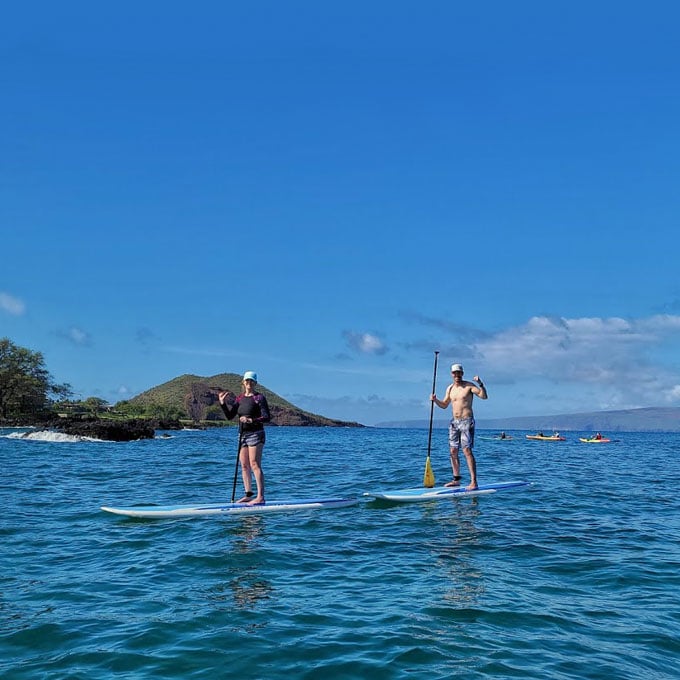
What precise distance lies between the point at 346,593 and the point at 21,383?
107 m

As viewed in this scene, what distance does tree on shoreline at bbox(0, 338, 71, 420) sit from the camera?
103 m

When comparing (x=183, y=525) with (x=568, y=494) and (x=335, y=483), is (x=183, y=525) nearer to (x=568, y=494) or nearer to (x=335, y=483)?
(x=335, y=483)

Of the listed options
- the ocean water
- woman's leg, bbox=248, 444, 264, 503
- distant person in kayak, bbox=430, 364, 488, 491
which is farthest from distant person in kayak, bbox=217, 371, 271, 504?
distant person in kayak, bbox=430, 364, 488, 491

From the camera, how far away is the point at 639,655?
7.21 metres

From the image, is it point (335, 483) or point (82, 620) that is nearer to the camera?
point (82, 620)

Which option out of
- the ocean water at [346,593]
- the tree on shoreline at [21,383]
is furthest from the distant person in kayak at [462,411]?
the tree on shoreline at [21,383]

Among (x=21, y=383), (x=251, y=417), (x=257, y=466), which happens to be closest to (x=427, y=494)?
(x=257, y=466)

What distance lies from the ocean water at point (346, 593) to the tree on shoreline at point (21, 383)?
9529cm

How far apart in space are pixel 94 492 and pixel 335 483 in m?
8.44

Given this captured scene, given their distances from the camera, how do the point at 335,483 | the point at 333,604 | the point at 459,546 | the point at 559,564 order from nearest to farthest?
the point at 333,604 < the point at 559,564 < the point at 459,546 < the point at 335,483

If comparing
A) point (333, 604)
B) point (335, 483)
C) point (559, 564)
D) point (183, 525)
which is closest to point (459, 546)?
point (559, 564)

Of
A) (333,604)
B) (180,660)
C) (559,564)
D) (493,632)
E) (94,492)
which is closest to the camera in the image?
(180,660)

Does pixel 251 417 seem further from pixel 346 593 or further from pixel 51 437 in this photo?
pixel 51 437

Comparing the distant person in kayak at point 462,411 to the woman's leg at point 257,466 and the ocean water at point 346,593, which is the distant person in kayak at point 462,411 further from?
the woman's leg at point 257,466
